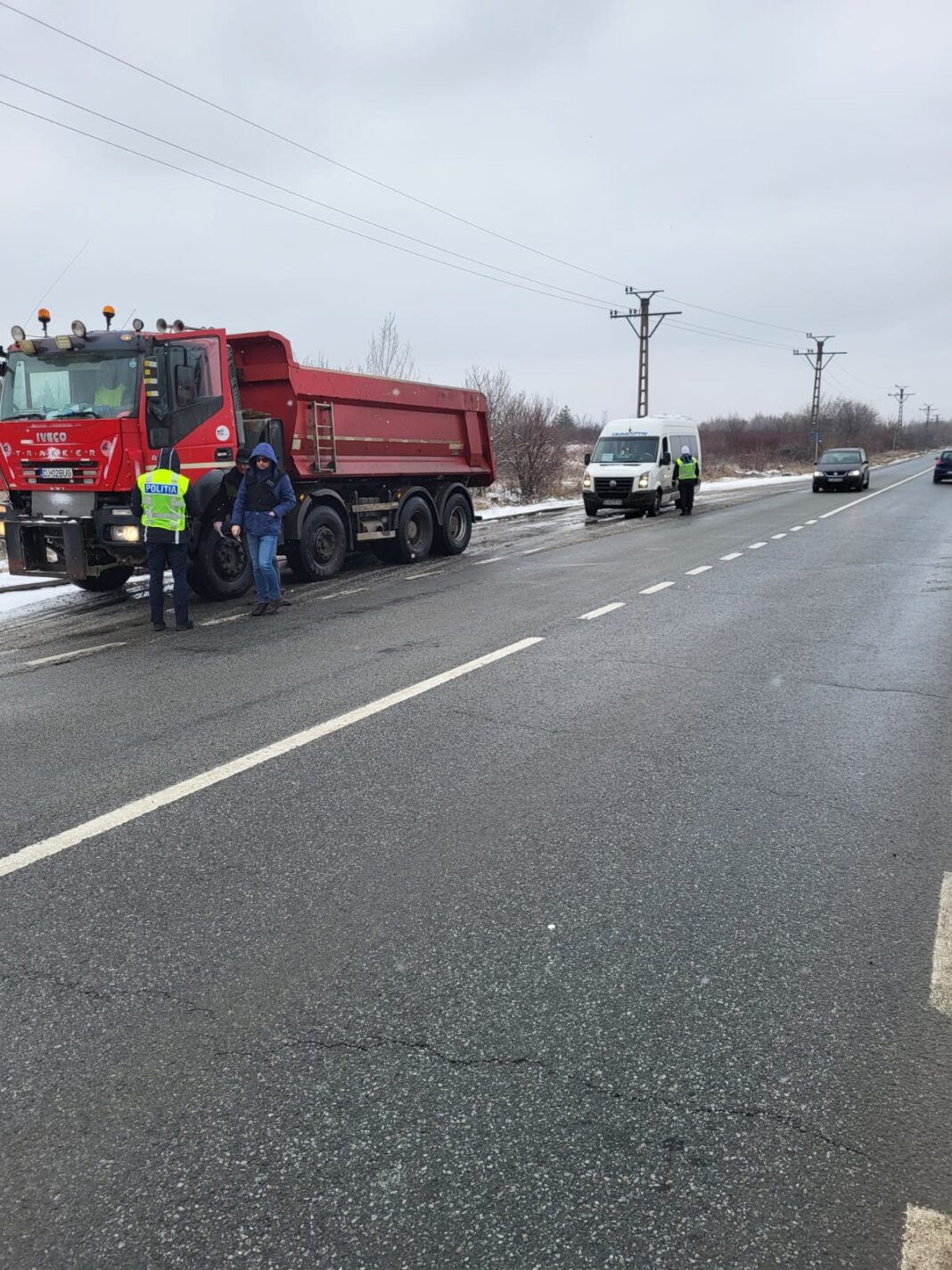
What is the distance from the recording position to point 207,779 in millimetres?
4629

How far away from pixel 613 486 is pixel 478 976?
21786 mm

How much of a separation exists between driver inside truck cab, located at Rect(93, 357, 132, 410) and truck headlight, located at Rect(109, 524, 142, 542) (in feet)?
4.15

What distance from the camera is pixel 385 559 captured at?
49.7 feet

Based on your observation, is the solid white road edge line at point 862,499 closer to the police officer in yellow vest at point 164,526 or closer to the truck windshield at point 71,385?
the truck windshield at point 71,385

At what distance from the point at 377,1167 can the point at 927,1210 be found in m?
1.18

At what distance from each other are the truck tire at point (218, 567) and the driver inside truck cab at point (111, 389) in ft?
5.30

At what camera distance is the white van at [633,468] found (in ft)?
78.1

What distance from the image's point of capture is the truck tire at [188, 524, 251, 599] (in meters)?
10.9

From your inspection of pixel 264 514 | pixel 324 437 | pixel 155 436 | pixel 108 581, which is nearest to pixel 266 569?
pixel 264 514

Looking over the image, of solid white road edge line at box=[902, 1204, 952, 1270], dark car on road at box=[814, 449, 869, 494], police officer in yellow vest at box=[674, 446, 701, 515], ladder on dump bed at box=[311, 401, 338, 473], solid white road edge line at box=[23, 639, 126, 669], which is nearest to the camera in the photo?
solid white road edge line at box=[902, 1204, 952, 1270]

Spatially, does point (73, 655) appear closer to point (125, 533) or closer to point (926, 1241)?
point (125, 533)

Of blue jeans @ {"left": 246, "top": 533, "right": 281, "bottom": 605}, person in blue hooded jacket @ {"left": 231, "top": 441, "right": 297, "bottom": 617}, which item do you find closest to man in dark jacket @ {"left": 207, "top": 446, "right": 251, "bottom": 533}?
person in blue hooded jacket @ {"left": 231, "top": 441, "right": 297, "bottom": 617}

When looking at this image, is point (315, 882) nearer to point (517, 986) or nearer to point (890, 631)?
point (517, 986)

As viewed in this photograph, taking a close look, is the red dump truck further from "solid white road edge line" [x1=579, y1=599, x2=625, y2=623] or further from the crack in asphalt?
the crack in asphalt
